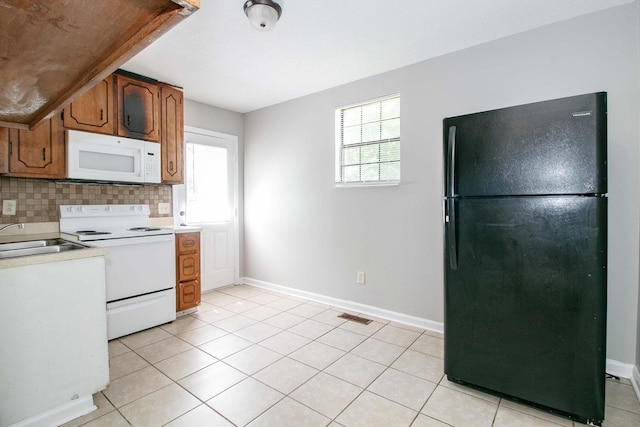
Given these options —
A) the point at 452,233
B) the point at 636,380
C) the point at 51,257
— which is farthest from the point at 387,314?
the point at 51,257

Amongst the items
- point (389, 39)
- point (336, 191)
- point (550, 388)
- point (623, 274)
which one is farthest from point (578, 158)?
point (336, 191)

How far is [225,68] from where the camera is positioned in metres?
2.96

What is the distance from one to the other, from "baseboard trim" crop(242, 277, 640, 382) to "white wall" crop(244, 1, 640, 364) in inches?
2.1

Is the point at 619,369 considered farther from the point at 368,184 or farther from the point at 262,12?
the point at 262,12

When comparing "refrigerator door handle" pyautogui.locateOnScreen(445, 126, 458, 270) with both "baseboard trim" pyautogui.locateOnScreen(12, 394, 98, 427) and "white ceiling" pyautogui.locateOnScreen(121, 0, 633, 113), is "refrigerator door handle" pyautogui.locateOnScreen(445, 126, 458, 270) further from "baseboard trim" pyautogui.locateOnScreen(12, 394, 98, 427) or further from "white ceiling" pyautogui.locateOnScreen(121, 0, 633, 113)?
"baseboard trim" pyautogui.locateOnScreen(12, 394, 98, 427)

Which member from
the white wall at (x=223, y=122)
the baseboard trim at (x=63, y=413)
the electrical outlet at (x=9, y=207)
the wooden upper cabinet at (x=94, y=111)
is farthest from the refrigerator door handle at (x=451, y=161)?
the electrical outlet at (x=9, y=207)

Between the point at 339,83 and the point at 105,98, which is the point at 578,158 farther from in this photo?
the point at 105,98

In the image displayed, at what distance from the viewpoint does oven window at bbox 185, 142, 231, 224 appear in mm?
3865

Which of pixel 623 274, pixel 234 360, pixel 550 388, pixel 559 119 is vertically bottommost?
pixel 234 360

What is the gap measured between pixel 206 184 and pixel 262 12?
2512 mm

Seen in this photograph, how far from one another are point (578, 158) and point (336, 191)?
85.7 inches

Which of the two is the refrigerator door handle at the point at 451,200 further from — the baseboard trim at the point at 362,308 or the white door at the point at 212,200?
the white door at the point at 212,200

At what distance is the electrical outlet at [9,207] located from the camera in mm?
2482

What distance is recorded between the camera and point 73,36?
0.83 meters
